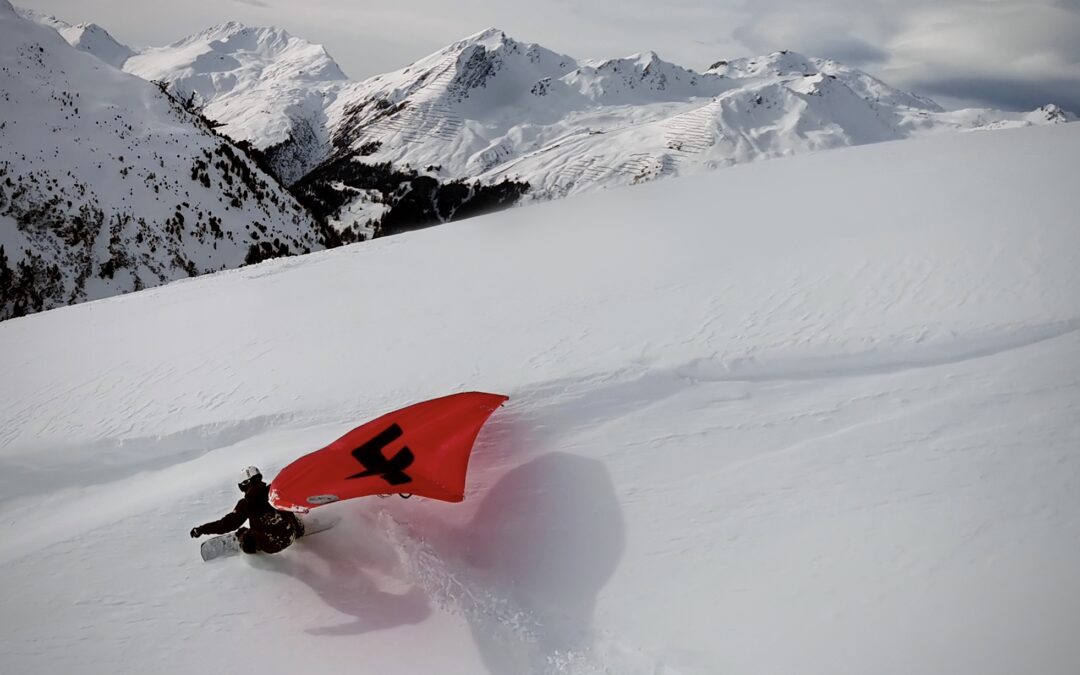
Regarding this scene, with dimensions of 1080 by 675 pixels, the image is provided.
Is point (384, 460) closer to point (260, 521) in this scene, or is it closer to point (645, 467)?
point (260, 521)

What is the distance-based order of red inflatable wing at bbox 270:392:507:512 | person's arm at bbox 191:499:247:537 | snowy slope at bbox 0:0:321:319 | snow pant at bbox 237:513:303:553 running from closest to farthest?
red inflatable wing at bbox 270:392:507:512
person's arm at bbox 191:499:247:537
snow pant at bbox 237:513:303:553
snowy slope at bbox 0:0:321:319

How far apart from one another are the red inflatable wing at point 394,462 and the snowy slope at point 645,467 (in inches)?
26.7

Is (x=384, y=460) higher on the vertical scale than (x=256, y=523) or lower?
higher

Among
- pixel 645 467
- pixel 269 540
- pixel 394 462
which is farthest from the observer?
pixel 645 467

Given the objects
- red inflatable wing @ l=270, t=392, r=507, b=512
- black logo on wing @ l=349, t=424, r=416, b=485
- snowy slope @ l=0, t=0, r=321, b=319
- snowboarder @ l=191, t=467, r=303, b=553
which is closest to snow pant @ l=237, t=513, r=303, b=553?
snowboarder @ l=191, t=467, r=303, b=553

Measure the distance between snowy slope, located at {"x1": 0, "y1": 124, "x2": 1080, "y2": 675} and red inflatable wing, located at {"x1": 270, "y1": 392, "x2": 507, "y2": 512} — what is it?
2.23 feet

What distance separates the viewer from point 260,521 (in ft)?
21.0

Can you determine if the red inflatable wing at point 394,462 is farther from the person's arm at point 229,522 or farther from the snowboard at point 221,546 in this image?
the snowboard at point 221,546

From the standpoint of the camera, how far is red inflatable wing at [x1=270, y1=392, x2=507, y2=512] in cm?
611

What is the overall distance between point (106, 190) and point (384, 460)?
34836mm

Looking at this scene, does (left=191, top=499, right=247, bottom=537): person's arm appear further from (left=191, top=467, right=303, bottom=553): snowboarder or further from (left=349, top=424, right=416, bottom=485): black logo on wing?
(left=349, top=424, right=416, bottom=485): black logo on wing

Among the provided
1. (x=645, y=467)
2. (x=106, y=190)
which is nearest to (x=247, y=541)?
(x=645, y=467)

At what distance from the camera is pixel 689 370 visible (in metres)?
7.64

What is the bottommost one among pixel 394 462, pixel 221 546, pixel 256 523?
pixel 221 546
